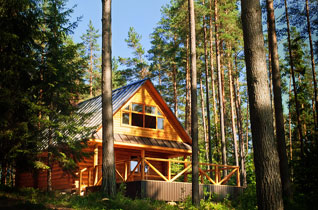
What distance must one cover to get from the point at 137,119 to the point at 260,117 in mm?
13205

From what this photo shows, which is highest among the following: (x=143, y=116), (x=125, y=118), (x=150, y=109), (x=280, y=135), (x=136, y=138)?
(x=150, y=109)

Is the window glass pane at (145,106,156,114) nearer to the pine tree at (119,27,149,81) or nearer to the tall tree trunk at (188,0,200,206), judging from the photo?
the tall tree trunk at (188,0,200,206)

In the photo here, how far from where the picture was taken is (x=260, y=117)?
578 centimetres

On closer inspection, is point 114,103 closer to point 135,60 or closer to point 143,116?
point 143,116

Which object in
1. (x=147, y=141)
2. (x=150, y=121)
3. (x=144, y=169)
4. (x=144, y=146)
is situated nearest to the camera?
(x=144, y=169)

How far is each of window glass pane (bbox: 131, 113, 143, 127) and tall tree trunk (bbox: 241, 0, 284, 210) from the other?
12.8 metres

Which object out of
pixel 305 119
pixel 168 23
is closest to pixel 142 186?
pixel 305 119

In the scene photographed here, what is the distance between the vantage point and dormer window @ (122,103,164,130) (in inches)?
717

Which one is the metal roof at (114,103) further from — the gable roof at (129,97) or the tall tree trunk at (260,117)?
the tall tree trunk at (260,117)

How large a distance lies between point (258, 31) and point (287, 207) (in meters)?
9.03

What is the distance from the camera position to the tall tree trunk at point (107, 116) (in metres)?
10.9

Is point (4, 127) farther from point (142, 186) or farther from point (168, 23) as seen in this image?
point (168, 23)

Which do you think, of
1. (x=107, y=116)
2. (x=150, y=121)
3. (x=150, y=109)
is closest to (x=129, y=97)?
(x=150, y=109)

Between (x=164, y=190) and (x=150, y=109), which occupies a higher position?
(x=150, y=109)
